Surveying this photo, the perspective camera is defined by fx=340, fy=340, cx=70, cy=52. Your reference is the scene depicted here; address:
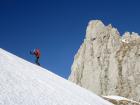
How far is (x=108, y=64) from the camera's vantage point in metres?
182

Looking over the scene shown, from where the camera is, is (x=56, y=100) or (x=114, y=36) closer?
(x=56, y=100)

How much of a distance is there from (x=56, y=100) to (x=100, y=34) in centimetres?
18097

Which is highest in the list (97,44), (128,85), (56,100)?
(97,44)

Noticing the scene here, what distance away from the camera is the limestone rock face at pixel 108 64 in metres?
167

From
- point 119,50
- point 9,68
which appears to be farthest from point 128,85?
point 9,68

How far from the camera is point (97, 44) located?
628ft

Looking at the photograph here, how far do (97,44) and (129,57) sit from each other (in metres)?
23.6

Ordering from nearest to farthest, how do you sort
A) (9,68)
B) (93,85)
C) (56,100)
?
1. (56,100)
2. (9,68)
3. (93,85)

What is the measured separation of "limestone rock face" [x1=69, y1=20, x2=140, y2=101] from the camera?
16685 centimetres

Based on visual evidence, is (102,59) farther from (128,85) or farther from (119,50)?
(128,85)

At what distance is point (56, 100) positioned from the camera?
13062mm

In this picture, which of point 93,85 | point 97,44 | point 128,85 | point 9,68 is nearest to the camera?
point 9,68

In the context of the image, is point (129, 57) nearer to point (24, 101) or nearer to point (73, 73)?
point (73, 73)

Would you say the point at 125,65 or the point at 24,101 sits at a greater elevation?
the point at 125,65
